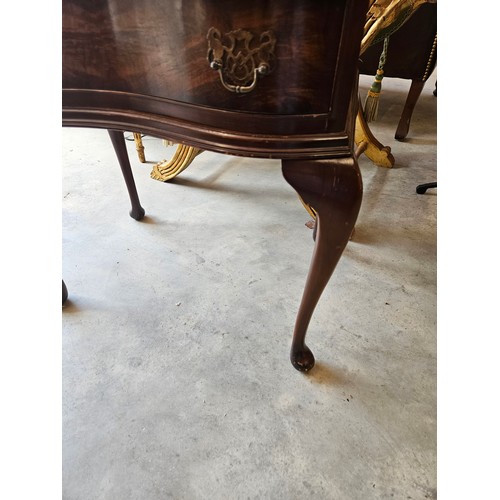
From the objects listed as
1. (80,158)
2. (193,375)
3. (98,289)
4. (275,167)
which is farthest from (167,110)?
(80,158)

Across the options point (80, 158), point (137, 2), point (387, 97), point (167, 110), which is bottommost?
point (80, 158)

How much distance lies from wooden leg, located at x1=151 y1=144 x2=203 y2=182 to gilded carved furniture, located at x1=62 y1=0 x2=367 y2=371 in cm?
92

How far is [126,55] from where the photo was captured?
511mm

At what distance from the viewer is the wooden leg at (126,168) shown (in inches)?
46.2

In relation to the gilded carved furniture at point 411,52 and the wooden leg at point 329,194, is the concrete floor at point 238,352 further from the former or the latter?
the gilded carved furniture at point 411,52

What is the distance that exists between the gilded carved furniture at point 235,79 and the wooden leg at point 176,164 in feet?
3.02

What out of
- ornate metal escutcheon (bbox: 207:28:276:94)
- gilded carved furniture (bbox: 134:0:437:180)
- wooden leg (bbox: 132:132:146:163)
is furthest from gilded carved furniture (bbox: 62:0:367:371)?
wooden leg (bbox: 132:132:146:163)

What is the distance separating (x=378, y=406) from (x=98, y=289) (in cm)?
83

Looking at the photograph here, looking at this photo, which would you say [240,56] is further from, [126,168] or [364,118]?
[364,118]

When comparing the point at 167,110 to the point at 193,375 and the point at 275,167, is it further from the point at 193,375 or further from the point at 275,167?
the point at 275,167

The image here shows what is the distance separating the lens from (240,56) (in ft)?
1.50

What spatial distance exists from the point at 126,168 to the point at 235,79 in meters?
0.86

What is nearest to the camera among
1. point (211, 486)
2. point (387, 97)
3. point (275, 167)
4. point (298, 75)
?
point (298, 75)

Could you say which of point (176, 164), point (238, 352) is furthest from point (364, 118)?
point (238, 352)
